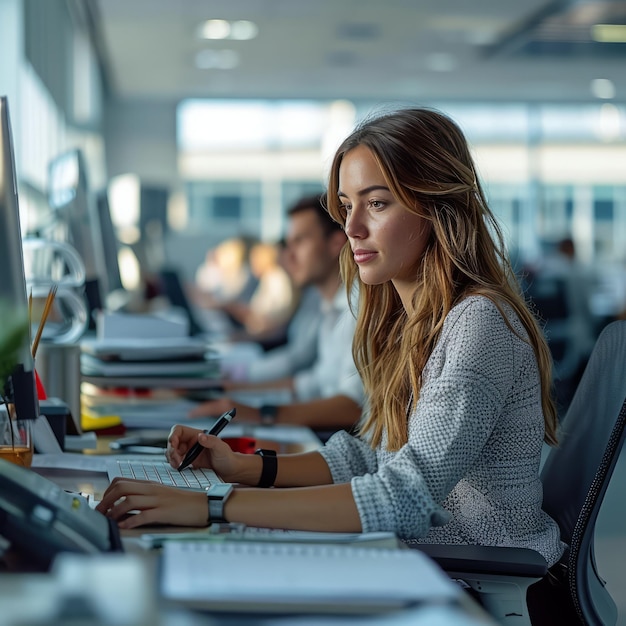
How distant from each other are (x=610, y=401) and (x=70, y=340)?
1382 millimetres

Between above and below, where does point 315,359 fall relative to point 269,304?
above

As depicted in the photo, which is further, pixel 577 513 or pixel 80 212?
pixel 80 212

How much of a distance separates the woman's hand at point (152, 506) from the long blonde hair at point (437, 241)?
0.41m

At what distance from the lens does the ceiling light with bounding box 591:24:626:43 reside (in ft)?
26.5

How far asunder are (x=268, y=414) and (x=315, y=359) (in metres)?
1.63

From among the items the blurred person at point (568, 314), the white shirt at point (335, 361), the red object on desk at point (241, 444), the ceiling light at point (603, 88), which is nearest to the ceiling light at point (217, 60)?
the blurred person at point (568, 314)

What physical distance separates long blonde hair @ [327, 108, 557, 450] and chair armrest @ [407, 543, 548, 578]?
289mm

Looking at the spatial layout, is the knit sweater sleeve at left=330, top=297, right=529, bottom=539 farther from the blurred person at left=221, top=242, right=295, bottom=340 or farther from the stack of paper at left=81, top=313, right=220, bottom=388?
the blurred person at left=221, top=242, right=295, bottom=340

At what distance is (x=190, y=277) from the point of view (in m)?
10.5

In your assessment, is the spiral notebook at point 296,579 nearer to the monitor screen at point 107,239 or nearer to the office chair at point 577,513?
the office chair at point 577,513

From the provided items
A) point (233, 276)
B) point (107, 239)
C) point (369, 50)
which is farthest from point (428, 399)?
point (369, 50)

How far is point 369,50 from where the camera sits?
920 cm

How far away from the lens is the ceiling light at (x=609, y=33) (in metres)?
8.09

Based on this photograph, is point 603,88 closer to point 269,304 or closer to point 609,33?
point 609,33
